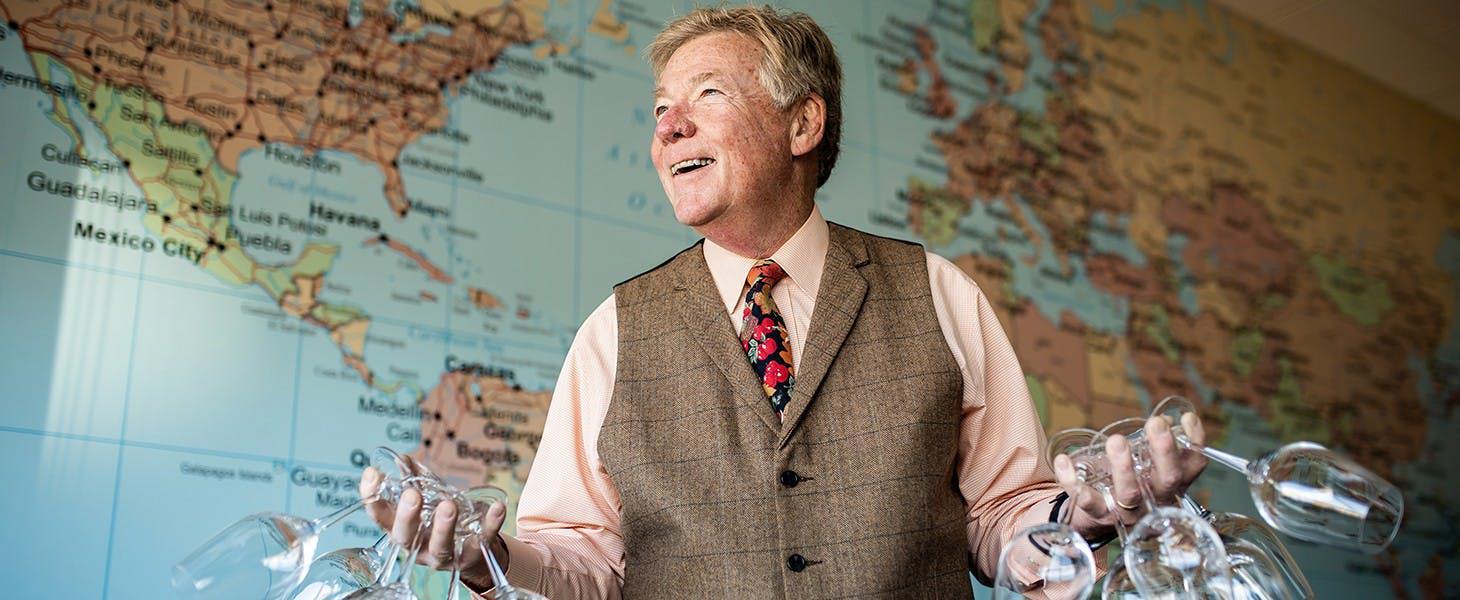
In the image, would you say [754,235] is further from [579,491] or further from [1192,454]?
[1192,454]

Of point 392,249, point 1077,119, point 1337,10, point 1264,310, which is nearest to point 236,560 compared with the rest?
point 392,249

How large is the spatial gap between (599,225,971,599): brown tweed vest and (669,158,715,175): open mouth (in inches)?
7.5

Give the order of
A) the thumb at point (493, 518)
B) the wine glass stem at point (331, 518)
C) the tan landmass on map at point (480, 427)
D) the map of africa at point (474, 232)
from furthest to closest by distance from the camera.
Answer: the tan landmass on map at point (480, 427)
the map of africa at point (474, 232)
the thumb at point (493, 518)
the wine glass stem at point (331, 518)

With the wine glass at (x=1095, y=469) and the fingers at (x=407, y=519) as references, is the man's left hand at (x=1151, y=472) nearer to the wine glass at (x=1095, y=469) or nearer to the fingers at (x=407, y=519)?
the wine glass at (x=1095, y=469)

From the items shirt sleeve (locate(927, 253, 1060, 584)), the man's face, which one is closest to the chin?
the man's face

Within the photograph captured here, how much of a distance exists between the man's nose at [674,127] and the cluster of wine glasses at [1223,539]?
2.80ft

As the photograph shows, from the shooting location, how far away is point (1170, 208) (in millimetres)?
4359

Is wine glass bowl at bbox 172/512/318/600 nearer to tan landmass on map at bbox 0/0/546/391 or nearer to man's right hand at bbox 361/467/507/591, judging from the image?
man's right hand at bbox 361/467/507/591

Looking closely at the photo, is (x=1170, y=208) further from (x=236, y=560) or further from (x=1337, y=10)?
(x=236, y=560)

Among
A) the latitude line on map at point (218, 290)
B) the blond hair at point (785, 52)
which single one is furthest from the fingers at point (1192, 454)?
the latitude line on map at point (218, 290)

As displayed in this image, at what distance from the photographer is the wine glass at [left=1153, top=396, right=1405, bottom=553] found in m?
1.16

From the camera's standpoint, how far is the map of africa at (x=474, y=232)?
7.44ft

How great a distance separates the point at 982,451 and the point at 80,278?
150 centimetres

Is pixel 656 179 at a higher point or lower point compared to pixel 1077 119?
lower
